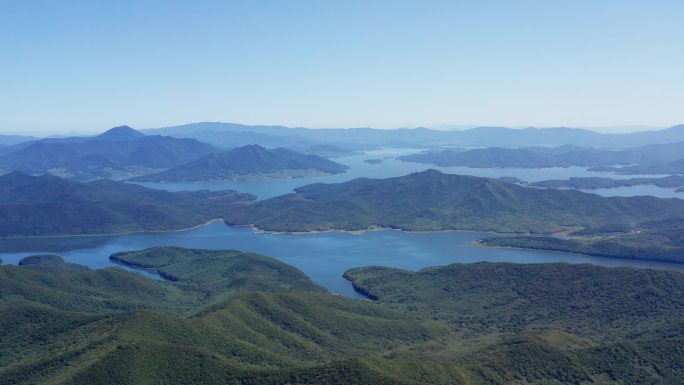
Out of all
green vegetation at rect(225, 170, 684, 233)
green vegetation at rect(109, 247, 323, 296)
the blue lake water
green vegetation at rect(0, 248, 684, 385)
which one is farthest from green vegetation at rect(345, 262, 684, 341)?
green vegetation at rect(225, 170, 684, 233)

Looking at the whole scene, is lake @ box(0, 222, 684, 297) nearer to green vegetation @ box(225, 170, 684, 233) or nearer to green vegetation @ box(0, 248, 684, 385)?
green vegetation @ box(225, 170, 684, 233)

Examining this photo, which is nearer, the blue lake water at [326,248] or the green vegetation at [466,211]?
the blue lake water at [326,248]

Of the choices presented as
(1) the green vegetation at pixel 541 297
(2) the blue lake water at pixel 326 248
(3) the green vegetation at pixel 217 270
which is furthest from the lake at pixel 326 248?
(1) the green vegetation at pixel 541 297

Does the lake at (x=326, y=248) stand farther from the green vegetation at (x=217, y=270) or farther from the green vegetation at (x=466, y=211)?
the green vegetation at (x=466, y=211)

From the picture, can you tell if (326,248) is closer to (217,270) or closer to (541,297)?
(217,270)

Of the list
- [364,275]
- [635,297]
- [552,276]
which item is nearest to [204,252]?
[364,275]

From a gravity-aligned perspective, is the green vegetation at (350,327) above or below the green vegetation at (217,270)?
above

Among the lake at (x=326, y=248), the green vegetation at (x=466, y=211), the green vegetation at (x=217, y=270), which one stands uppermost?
the green vegetation at (x=466, y=211)
